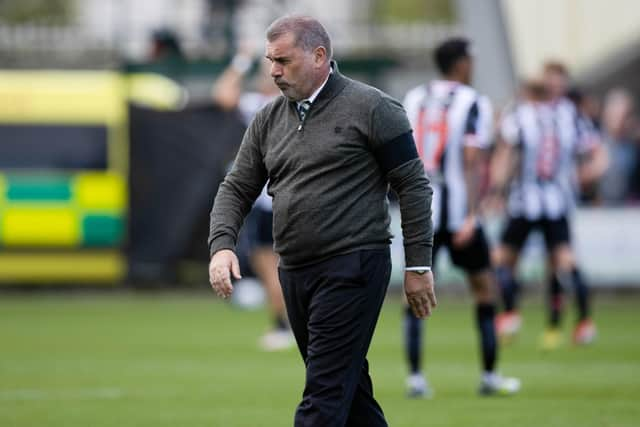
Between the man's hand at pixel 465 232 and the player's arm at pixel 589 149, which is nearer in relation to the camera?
the man's hand at pixel 465 232

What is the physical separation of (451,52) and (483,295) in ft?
5.60

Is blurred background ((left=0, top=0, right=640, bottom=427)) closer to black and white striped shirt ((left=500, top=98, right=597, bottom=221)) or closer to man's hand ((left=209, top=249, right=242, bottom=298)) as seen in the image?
black and white striped shirt ((left=500, top=98, right=597, bottom=221))

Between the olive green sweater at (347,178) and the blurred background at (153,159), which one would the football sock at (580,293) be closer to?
the blurred background at (153,159)

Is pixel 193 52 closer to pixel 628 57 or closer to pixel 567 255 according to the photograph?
pixel 628 57

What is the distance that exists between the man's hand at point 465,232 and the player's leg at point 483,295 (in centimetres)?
3

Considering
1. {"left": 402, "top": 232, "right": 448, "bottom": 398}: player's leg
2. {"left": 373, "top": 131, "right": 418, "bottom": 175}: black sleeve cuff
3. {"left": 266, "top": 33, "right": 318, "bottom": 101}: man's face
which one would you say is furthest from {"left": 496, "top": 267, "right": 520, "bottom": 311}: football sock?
{"left": 266, "top": 33, "right": 318, "bottom": 101}: man's face

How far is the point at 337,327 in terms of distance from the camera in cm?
738

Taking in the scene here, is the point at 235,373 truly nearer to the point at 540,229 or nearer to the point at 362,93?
the point at 540,229

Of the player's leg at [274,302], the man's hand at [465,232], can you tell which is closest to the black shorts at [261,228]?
the player's leg at [274,302]

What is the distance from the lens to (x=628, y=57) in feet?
87.8

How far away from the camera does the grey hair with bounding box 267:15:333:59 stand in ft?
24.4

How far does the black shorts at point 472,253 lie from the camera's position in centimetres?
1143

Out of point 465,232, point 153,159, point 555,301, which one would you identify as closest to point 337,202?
point 465,232

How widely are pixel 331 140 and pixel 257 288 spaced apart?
15.1 m
